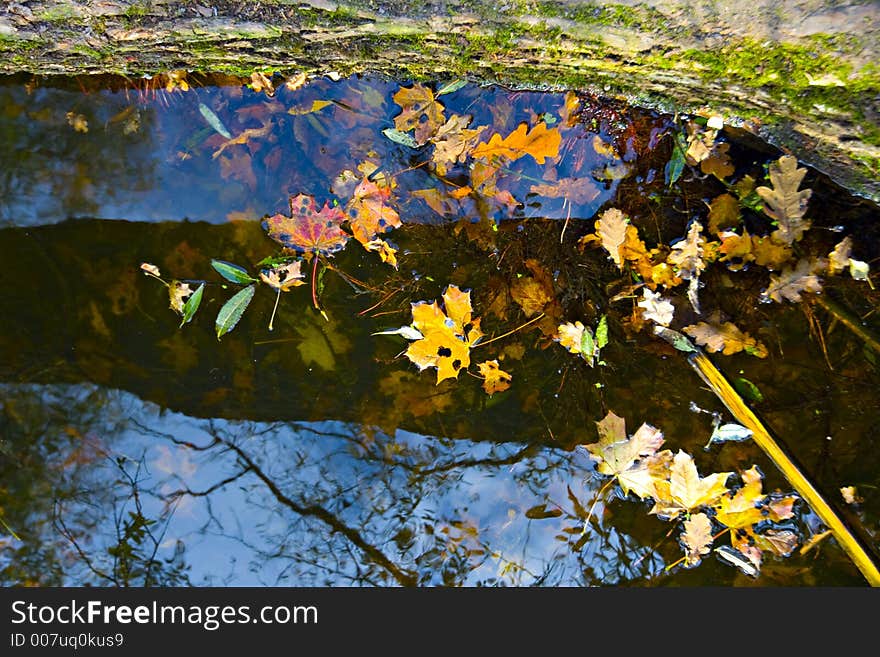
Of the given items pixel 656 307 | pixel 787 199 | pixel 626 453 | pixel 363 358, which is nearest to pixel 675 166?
pixel 787 199

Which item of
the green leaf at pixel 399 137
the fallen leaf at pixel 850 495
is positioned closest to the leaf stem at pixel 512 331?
the green leaf at pixel 399 137

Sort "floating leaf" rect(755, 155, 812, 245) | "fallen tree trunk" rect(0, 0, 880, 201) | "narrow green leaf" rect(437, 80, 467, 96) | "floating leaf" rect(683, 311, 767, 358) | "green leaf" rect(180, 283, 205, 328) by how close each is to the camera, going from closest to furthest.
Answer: "fallen tree trunk" rect(0, 0, 880, 201) < "floating leaf" rect(755, 155, 812, 245) < "narrow green leaf" rect(437, 80, 467, 96) < "floating leaf" rect(683, 311, 767, 358) < "green leaf" rect(180, 283, 205, 328)

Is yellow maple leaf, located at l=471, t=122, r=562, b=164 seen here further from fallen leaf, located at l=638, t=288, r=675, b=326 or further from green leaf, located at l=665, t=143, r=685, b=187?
fallen leaf, located at l=638, t=288, r=675, b=326

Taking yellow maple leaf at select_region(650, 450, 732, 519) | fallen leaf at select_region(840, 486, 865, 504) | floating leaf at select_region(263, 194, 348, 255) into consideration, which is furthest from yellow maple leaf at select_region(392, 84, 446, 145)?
fallen leaf at select_region(840, 486, 865, 504)

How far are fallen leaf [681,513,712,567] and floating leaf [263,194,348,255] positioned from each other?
1.77 metres

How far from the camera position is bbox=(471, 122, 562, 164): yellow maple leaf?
6.33 ft

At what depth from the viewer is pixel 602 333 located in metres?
2.03

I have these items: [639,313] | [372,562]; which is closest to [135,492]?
[372,562]

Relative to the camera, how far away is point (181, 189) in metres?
2.05

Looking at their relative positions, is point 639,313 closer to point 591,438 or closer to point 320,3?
point 591,438

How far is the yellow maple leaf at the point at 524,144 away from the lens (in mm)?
1931

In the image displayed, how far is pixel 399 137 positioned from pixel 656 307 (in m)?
1.16

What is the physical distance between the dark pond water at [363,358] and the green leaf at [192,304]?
0.12 ft

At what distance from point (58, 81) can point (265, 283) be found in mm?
1109
